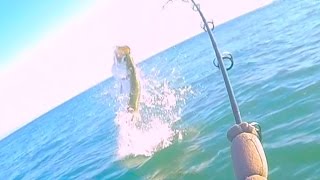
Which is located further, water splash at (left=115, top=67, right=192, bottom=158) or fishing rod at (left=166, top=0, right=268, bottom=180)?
water splash at (left=115, top=67, right=192, bottom=158)

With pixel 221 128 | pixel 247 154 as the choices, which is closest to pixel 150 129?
pixel 221 128

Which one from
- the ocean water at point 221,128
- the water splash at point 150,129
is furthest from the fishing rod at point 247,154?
the water splash at point 150,129

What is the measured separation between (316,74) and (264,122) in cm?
313

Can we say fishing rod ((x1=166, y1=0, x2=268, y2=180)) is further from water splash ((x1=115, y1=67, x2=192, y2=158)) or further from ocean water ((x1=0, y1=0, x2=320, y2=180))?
water splash ((x1=115, y1=67, x2=192, y2=158))

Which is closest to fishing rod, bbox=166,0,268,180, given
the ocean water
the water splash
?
the ocean water

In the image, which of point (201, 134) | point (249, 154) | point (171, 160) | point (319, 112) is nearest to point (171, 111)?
point (201, 134)

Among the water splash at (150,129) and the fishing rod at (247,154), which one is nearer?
the fishing rod at (247,154)

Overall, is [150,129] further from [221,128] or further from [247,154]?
[247,154]

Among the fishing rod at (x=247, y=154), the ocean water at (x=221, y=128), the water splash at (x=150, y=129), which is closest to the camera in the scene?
the fishing rod at (x=247, y=154)

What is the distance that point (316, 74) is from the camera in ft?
43.7

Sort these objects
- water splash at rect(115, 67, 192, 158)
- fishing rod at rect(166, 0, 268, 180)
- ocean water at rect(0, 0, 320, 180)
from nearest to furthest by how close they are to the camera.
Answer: fishing rod at rect(166, 0, 268, 180), ocean water at rect(0, 0, 320, 180), water splash at rect(115, 67, 192, 158)

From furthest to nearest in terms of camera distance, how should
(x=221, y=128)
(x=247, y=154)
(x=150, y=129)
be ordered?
(x=150, y=129)
(x=221, y=128)
(x=247, y=154)

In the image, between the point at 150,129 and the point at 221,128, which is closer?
the point at 221,128

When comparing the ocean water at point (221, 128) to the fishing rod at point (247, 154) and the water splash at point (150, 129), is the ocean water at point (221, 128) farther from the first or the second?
the fishing rod at point (247, 154)
